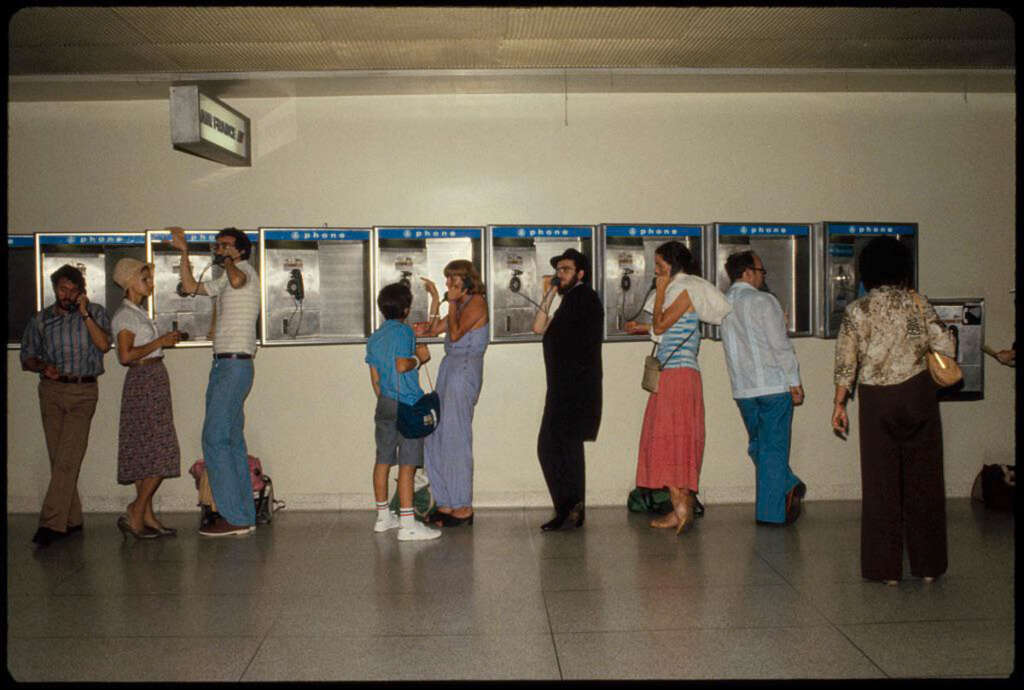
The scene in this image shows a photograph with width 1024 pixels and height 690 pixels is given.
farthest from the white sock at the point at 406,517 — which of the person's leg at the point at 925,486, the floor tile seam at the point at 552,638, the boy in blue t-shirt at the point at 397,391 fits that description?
the person's leg at the point at 925,486

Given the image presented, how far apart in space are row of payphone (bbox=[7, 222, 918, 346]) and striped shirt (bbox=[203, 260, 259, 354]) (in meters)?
0.68

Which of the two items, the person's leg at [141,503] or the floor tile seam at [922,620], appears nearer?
the floor tile seam at [922,620]

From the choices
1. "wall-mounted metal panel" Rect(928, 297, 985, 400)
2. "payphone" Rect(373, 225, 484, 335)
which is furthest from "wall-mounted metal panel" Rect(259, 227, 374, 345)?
"wall-mounted metal panel" Rect(928, 297, 985, 400)

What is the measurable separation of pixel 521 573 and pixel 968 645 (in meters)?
2.36

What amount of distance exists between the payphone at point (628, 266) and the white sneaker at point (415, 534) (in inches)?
84.8

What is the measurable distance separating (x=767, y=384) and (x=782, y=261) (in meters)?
1.37

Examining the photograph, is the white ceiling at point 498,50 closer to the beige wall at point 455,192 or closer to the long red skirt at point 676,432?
the beige wall at point 455,192

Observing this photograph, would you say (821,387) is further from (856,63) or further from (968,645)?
A: (968,645)

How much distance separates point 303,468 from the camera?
304 inches

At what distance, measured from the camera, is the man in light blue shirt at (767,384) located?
688 centimetres

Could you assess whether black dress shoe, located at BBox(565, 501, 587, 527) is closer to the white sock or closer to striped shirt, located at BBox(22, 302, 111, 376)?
the white sock

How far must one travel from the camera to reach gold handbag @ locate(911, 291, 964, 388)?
517 cm

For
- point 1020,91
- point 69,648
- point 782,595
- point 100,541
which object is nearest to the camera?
point 1020,91

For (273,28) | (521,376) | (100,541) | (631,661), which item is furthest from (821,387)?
(100,541)
